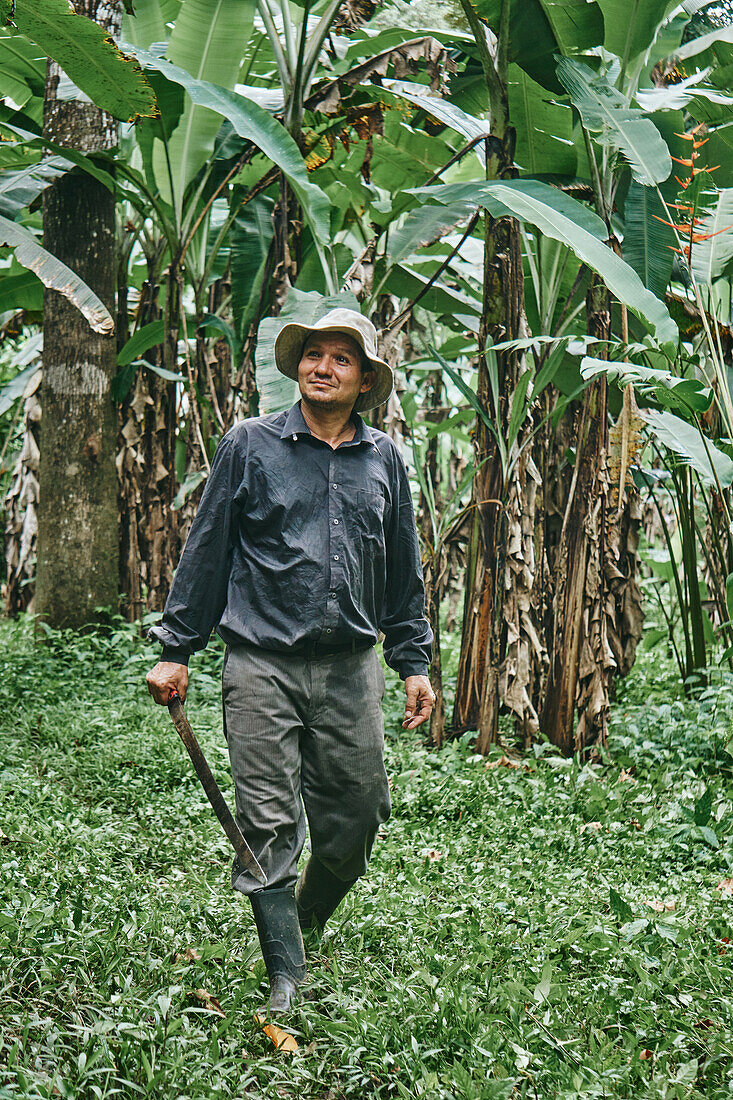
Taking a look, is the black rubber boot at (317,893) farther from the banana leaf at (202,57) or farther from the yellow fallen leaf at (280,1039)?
the banana leaf at (202,57)

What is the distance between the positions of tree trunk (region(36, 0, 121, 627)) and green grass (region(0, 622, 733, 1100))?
141 cm

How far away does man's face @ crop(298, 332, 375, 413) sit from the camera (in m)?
3.02

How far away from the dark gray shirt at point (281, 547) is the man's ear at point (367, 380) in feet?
0.65

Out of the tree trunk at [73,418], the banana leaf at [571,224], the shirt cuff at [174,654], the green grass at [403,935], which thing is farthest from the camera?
the tree trunk at [73,418]

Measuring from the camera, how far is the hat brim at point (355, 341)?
3.10 m

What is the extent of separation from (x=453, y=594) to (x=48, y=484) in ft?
18.8

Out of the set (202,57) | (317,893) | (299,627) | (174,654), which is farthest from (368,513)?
(202,57)

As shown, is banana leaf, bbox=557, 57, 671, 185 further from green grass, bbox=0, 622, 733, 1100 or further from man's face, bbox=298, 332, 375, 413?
green grass, bbox=0, 622, 733, 1100

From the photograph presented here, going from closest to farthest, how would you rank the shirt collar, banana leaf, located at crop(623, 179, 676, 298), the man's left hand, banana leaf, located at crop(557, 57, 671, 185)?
the shirt collar
the man's left hand
banana leaf, located at crop(557, 57, 671, 185)
banana leaf, located at crop(623, 179, 676, 298)

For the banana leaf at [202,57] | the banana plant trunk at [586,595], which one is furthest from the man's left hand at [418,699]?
the banana leaf at [202,57]

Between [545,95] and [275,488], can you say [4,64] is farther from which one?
[275,488]

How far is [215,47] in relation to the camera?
5676 mm

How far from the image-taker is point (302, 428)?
9.95ft

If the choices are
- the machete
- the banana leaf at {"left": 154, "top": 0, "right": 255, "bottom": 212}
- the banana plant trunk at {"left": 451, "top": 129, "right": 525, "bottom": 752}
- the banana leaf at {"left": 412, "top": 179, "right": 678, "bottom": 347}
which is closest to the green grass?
the machete
